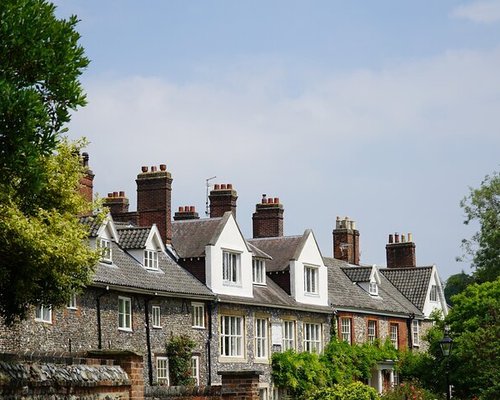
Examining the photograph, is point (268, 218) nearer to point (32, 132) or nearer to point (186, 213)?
point (186, 213)

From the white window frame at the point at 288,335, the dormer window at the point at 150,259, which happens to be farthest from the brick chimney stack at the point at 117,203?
the white window frame at the point at 288,335

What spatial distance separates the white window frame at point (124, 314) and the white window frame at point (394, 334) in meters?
23.0

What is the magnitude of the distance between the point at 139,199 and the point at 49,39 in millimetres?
27112

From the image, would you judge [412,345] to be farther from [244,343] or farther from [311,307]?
[244,343]

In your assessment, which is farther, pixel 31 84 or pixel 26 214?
pixel 26 214

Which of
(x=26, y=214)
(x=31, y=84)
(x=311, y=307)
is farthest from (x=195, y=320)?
(x=31, y=84)

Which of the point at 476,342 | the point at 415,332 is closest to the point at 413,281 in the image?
the point at 415,332

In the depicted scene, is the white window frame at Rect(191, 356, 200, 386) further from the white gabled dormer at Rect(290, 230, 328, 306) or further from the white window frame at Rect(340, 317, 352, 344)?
the white window frame at Rect(340, 317, 352, 344)

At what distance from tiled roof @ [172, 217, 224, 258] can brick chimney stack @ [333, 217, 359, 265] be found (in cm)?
1631

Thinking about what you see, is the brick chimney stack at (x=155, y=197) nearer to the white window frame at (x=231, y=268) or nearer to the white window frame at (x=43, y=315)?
the white window frame at (x=231, y=268)

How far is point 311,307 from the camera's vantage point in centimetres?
5422

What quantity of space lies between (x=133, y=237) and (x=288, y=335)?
10.7 metres

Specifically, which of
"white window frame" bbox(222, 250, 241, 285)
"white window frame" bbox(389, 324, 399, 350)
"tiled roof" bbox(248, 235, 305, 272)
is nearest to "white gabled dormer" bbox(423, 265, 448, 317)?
"white window frame" bbox(389, 324, 399, 350)

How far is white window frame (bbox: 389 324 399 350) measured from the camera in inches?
2452
